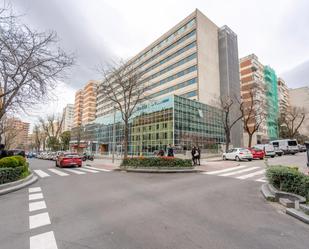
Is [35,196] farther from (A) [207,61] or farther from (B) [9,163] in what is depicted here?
(A) [207,61]

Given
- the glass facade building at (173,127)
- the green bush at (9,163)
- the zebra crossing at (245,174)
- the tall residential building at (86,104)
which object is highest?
the tall residential building at (86,104)

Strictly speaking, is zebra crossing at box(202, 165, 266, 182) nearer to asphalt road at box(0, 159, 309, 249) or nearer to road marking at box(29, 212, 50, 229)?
asphalt road at box(0, 159, 309, 249)

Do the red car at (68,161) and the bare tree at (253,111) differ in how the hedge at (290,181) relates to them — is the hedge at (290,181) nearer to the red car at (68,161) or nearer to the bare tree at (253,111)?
the red car at (68,161)

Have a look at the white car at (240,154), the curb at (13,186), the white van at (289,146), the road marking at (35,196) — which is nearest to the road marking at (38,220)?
the road marking at (35,196)

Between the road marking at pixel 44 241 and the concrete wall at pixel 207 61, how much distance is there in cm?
4192

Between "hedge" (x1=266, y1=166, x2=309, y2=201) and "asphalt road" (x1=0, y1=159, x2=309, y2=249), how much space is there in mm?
927

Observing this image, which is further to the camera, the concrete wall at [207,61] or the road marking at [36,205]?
the concrete wall at [207,61]

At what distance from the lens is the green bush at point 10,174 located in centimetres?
867

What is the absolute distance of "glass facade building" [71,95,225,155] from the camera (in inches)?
1414

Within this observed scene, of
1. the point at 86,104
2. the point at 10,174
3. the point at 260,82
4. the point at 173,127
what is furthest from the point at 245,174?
the point at 86,104

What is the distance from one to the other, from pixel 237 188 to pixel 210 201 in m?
2.74

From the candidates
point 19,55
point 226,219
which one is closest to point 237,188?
point 226,219

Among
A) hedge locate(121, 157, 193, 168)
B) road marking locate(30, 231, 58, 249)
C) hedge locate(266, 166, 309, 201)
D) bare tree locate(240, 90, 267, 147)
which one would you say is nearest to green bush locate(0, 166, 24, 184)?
road marking locate(30, 231, 58, 249)

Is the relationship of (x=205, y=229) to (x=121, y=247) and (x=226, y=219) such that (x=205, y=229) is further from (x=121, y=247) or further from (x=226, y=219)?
(x=121, y=247)
